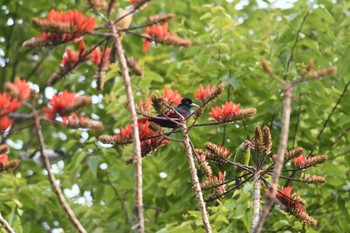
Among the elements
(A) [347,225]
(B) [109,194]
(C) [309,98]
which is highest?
(C) [309,98]

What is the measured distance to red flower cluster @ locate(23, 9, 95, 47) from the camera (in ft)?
9.53

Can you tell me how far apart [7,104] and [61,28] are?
0.40 meters

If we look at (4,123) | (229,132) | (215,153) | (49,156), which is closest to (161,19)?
(215,153)

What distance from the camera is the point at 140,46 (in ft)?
31.9

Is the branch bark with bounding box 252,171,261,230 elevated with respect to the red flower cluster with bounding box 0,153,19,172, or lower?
lower

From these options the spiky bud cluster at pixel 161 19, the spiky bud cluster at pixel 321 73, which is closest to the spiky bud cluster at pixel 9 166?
the spiky bud cluster at pixel 161 19

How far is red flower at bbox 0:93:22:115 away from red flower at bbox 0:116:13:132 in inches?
1.1

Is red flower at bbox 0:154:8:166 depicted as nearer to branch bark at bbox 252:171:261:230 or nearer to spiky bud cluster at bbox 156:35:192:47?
spiky bud cluster at bbox 156:35:192:47

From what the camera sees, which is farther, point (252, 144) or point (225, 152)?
point (252, 144)

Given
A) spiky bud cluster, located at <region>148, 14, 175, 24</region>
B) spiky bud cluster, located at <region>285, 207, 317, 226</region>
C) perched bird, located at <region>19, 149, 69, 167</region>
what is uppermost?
spiky bud cluster, located at <region>148, 14, 175, 24</region>

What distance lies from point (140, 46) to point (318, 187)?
11.6 ft

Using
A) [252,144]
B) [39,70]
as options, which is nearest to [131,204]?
[39,70]

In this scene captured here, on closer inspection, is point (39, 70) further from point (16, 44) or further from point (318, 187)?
point (318, 187)

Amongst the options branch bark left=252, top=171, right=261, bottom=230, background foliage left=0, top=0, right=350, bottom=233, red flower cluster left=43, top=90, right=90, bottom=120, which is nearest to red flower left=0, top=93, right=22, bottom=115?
red flower cluster left=43, top=90, right=90, bottom=120
